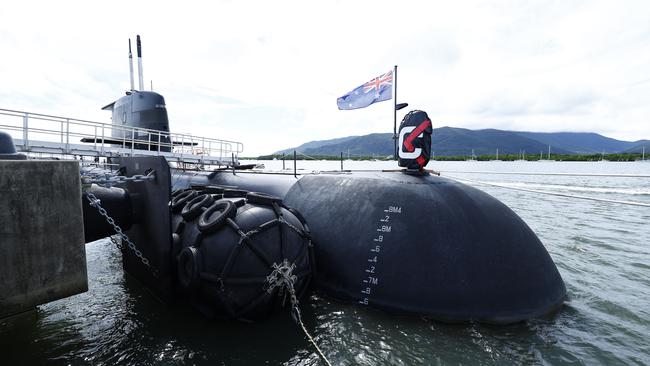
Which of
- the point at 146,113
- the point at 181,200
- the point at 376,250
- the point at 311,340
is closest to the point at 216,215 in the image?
the point at 181,200

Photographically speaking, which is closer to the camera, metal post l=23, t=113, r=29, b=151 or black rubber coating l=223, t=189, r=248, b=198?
black rubber coating l=223, t=189, r=248, b=198

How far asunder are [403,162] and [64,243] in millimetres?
6840

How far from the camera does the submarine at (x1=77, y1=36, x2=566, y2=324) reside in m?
5.99

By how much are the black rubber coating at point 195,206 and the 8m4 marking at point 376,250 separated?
138 inches

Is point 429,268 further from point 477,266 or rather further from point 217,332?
point 217,332

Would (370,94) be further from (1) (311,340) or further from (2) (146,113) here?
(2) (146,113)

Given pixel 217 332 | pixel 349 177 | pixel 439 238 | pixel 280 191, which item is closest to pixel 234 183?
pixel 280 191

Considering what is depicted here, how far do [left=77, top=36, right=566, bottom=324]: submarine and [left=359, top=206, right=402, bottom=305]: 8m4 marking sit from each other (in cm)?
2

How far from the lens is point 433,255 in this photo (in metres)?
6.47

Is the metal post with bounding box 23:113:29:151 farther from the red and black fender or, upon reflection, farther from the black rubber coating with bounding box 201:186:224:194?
the red and black fender

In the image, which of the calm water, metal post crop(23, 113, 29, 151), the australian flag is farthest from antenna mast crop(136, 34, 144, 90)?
the calm water

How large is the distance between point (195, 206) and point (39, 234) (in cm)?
260

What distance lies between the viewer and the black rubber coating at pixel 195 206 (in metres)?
6.96

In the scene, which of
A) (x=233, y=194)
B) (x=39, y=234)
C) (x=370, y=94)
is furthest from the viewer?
(x=370, y=94)
